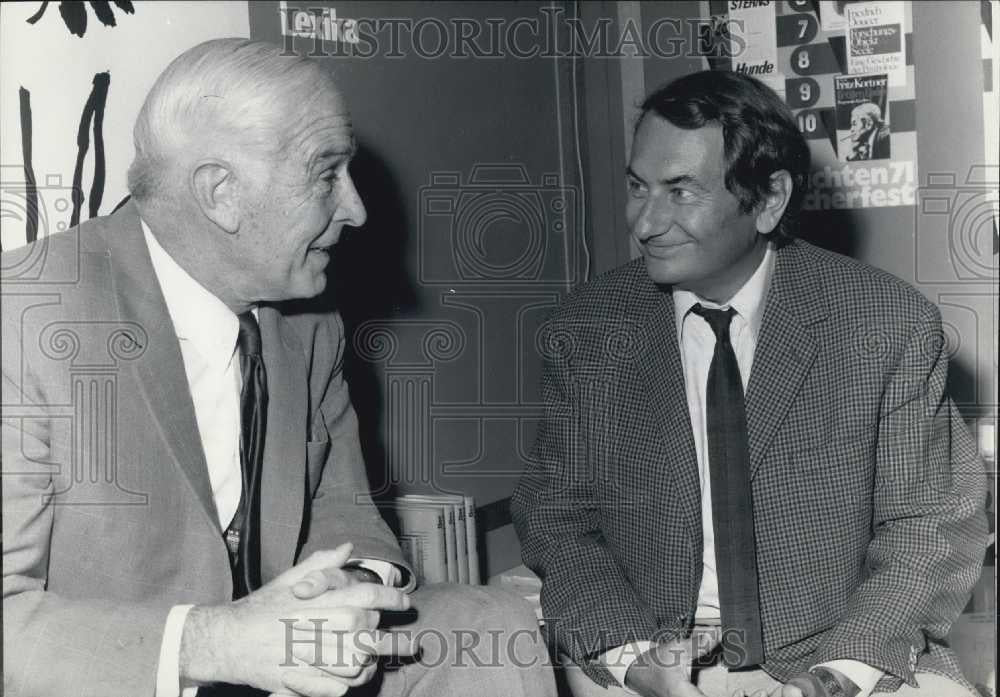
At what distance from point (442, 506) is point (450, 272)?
2.22 ft

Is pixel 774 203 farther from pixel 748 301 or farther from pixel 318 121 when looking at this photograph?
pixel 318 121

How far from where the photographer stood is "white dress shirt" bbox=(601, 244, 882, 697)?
1.85m

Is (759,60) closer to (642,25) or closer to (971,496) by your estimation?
(642,25)

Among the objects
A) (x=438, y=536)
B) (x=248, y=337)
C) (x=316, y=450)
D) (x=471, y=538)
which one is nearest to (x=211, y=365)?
(x=248, y=337)

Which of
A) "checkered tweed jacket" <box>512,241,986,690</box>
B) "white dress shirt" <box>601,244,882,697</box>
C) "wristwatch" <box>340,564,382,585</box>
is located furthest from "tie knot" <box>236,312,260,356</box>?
"white dress shirt" <box>601,244,882,697</box>

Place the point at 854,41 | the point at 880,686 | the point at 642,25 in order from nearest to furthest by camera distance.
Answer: the point at 880,686 → the point at 854,41 → the point at 642,25

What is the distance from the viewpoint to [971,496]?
5.95 ft

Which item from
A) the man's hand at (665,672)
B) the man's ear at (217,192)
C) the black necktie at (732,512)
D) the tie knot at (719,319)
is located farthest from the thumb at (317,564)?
the tie knot at (719,319)

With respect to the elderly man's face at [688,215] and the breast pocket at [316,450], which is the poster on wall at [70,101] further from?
the elderly man's face at [688,215]

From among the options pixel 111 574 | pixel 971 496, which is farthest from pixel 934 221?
pixel 111 574

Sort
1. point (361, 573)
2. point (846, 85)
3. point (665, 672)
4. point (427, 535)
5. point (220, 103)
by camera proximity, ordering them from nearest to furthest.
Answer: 1. point (220, 103)
2. point (361, 573)
3. point (665, 672)
4. point (427, 535)
5. point (846, 85)

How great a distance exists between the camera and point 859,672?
5.48ft

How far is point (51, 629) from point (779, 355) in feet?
3.97

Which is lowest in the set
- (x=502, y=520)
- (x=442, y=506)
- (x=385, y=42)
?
(x=502, y=520)
